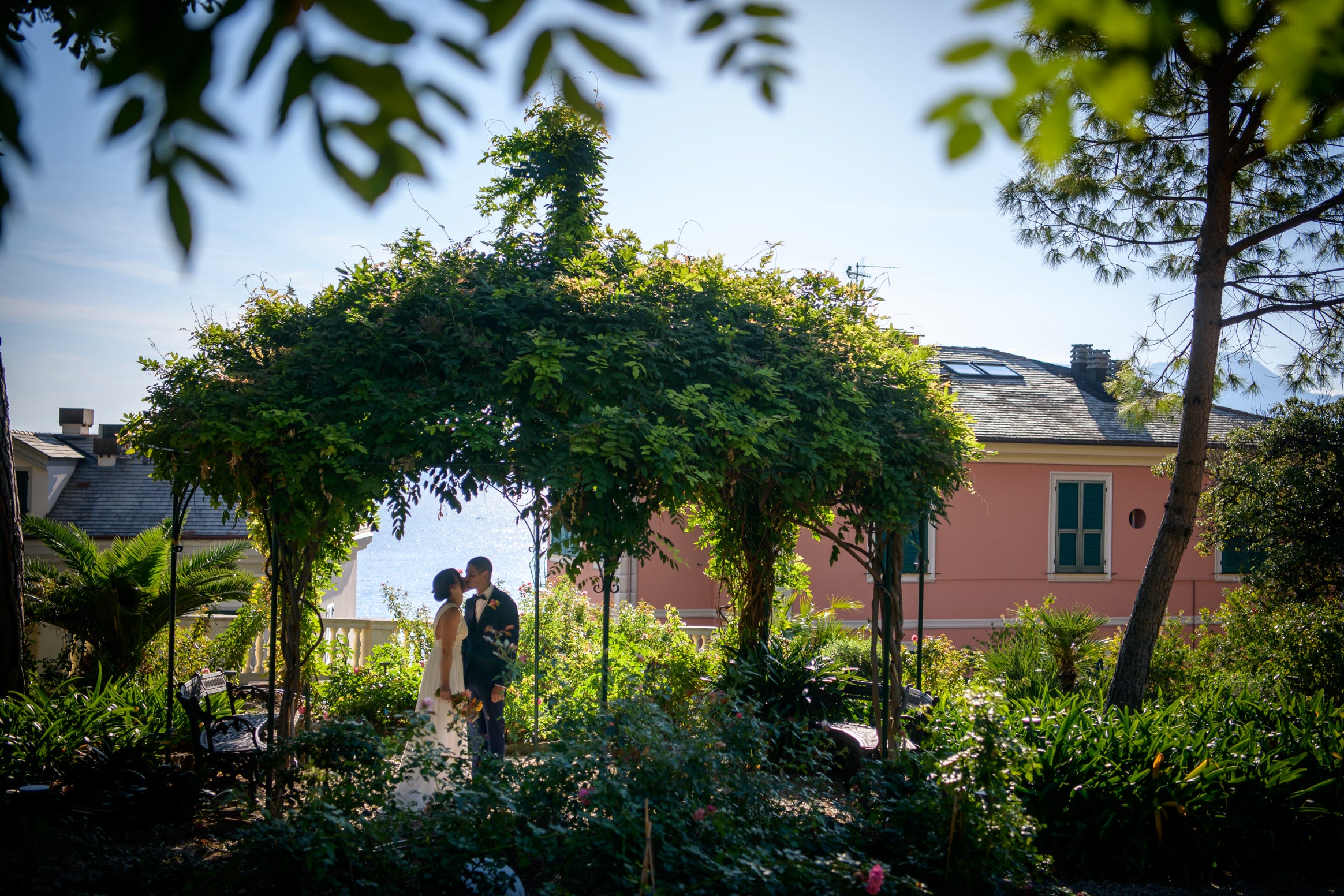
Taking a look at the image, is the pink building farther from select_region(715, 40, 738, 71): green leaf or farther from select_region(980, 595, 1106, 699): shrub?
select_region(715, 40, 738, 71): green leaf

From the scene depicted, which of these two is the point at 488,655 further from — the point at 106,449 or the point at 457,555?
the point at 106,449

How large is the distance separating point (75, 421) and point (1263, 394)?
83.9ft

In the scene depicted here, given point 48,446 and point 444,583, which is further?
point 48,446

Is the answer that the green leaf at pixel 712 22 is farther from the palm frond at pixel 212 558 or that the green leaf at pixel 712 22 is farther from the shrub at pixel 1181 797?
the palm frond at pixel 212 558

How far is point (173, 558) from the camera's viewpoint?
239 inches

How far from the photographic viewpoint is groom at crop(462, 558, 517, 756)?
6410 millimetres

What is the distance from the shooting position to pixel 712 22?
171cm

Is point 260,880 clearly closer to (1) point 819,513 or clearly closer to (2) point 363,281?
(2) point 363,281

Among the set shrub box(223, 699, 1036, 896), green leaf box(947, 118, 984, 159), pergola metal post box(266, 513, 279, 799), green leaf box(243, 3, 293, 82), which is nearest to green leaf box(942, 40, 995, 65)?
green leaf box(947, 118, 984, 159)

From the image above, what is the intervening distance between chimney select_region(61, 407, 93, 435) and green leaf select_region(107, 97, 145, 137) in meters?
25.5

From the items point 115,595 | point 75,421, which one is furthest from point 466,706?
point 75,421

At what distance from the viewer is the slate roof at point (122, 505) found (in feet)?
57.9

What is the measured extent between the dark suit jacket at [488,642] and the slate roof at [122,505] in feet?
40.8

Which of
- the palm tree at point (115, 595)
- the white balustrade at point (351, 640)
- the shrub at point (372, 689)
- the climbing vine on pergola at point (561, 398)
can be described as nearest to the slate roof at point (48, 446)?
the palm tree at point (115, 595)
